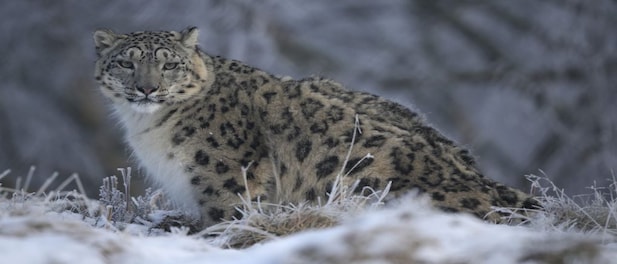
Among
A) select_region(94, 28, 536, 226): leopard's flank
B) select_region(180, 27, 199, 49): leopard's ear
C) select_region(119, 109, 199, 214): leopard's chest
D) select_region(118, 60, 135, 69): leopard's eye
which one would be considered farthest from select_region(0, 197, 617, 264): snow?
select_region(180, 27, 199, 49): leopard's ear

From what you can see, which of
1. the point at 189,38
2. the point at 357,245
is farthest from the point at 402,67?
the point at 357,245

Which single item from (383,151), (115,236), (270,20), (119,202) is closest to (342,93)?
(383,151)

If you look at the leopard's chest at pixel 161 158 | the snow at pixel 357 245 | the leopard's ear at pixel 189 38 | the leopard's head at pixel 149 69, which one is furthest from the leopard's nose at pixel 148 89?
the snow at pixel 357 245

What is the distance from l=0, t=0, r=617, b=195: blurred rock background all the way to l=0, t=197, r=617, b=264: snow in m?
13.9

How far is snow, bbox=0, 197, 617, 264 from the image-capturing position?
3814 millimetres

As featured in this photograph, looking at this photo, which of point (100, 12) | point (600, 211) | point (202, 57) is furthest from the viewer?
point (100, 12)

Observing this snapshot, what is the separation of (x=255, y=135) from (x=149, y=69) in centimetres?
80

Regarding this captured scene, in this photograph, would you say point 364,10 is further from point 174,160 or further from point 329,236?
point 329,236

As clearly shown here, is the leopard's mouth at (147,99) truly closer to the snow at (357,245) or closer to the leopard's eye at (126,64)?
the leopard's eye at (126,64)

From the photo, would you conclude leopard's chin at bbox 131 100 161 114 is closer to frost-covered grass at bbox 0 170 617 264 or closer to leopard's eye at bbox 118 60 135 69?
leopard's eye at bbox 118 60 135 69

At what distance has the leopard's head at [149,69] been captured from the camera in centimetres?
711

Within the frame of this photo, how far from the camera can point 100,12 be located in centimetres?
1947

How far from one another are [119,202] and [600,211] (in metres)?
2.76

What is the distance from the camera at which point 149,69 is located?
711 cm
